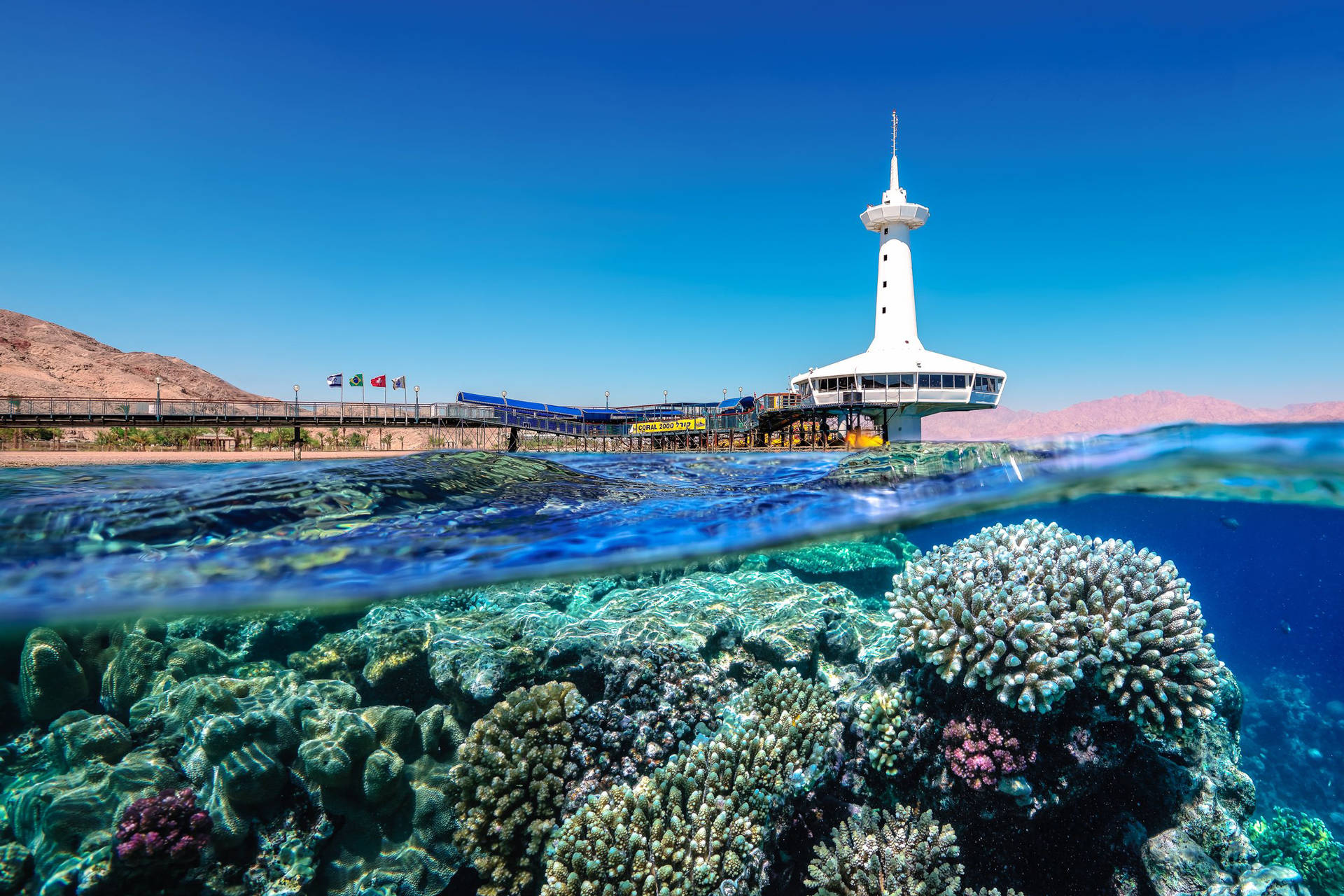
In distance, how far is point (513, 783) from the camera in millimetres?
6383

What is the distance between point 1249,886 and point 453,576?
10.2 m

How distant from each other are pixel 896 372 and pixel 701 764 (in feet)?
112

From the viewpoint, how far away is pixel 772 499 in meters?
11.2

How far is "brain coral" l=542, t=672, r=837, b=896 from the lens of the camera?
5.46 meters

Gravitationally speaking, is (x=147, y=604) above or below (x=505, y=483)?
below

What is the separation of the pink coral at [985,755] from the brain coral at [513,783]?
162 inches

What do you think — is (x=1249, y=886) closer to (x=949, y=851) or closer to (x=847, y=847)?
(x=949, y=851)

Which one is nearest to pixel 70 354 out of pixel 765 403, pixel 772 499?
pixel 765 403

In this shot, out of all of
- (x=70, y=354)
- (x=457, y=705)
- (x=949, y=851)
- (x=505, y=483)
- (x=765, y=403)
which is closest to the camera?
(x=949, y=851)

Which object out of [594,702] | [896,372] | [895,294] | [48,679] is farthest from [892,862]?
[895,294]

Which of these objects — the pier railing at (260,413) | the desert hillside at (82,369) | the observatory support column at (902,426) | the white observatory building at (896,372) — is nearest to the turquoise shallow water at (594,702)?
Answer: the pier railing at (260,413)

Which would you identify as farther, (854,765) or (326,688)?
(326,688)

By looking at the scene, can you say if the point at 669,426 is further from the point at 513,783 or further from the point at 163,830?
the point at 163,830

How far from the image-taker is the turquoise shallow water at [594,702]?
224 inches
